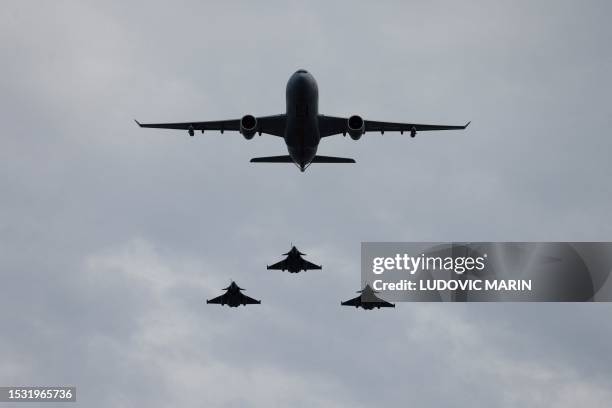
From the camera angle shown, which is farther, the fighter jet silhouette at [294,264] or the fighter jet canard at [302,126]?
the fighter jet silhouette at [294,264]

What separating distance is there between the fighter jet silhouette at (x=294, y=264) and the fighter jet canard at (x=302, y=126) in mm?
13161

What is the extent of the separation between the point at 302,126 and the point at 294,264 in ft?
65.3

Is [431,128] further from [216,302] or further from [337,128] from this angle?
[216,302]

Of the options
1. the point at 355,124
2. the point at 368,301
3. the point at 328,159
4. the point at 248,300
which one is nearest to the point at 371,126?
the point at 328,159

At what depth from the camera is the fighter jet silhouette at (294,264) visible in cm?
6153

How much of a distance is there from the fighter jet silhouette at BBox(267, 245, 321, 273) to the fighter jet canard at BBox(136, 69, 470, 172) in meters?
13.2

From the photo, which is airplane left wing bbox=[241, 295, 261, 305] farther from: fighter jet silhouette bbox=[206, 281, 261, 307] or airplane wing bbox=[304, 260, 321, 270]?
airplane wing bbox=[304, 260, 321, 270]

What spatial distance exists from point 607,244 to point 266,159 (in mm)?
22713

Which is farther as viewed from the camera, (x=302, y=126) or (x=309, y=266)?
(x=309, y=266)

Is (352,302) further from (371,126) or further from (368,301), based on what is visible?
(371,126)

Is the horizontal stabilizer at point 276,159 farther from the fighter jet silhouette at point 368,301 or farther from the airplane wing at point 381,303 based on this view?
the airplane wing at point 381,303

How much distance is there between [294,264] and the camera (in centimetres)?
6231

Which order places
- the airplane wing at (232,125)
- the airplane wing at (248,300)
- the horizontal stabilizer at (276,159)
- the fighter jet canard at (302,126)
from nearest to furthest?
the fighter jet canard at (302,126)
the horizontal stabilizer at (276,159)
the airplane wing at (232,125)
the airplane wing at (248,300)

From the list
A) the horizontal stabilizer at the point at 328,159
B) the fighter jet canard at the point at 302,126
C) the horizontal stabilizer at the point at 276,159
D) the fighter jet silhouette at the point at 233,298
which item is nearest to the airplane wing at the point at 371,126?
the fighter jet canard at the point at 302,126
